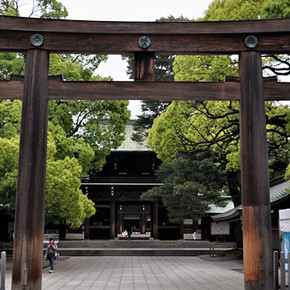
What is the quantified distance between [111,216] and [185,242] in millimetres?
6819

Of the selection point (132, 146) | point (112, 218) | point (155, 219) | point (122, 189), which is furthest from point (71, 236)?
point (132, 146)

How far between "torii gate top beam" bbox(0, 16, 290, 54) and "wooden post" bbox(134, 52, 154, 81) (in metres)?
0.14

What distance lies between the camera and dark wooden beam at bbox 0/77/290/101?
9.12 metres

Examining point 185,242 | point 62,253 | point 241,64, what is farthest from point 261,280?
point 185,242

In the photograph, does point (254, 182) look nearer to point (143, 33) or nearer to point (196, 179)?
point (143, 33)

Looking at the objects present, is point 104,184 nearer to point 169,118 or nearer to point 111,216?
point 111,216

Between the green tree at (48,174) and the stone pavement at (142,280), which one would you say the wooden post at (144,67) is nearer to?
the stone pavement at (142,280)

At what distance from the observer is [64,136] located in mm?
21844

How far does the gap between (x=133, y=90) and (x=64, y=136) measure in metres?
13.3

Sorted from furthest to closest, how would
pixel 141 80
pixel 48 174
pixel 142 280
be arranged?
1. pixel 48 174
2. pixel 142 280
3. pixel 141 80

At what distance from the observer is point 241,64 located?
9227 millimetres

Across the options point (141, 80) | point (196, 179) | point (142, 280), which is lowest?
point (142, 280)

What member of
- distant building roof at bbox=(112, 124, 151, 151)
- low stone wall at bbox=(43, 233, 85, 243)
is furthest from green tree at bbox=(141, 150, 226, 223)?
low stone wall at bbox=(43, 233, 85, 243)

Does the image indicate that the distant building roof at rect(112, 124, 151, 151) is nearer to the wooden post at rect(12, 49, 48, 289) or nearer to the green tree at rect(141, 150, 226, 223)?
the green tree at rect(141, 150, 226, 223)
